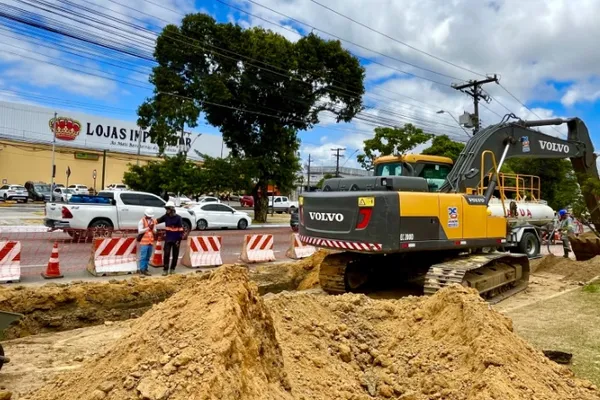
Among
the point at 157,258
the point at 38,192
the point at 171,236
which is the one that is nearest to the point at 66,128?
the point at 38,192

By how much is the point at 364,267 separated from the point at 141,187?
28168 millimetres

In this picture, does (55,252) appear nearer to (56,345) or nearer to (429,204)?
(56,345)

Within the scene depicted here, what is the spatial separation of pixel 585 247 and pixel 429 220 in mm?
8286

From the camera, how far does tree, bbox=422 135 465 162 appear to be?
35.5m

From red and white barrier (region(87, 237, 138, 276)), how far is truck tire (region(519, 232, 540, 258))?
9.47 meters

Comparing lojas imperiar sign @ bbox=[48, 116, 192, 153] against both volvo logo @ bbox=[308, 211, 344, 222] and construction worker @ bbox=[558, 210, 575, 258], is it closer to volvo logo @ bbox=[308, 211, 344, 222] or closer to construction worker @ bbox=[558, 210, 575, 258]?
construction worker @ bbox=[558, 210, 575, 258]

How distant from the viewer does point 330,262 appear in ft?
32.2

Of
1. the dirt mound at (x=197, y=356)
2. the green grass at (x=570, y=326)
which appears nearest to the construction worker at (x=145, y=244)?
the dirt mound at (x=197, y=356)

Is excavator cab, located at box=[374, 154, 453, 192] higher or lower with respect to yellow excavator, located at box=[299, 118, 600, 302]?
higher

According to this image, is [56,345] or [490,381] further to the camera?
[56,345]

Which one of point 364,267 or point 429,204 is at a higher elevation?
point 429,204

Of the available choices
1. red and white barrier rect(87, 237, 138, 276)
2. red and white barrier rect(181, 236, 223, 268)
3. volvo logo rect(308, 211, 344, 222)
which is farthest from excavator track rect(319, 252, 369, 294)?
red and white barrier rect(87, 237, 138, 276)

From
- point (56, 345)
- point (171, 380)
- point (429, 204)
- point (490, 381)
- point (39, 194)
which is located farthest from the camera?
point (39, 194)

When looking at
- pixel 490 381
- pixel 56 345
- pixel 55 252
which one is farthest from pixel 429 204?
pixel 55 252
